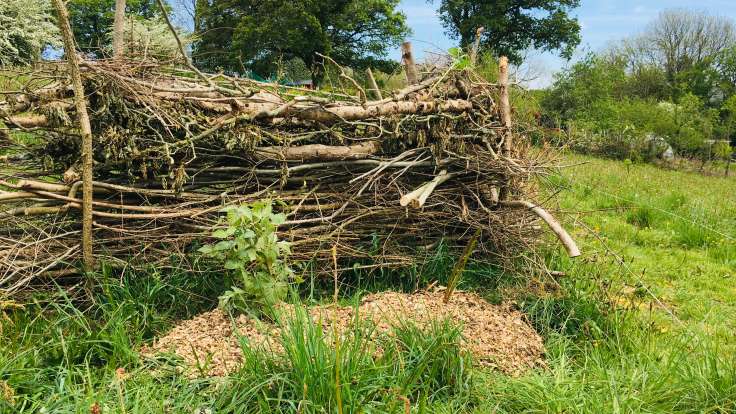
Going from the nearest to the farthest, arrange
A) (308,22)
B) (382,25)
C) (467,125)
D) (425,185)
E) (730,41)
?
(425,185), (467,125), (308,22), (382,25), (730,41)

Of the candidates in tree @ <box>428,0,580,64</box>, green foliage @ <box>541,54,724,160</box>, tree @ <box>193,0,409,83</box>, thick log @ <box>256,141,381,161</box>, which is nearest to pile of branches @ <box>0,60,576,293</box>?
thick log @ <box>256,141,381,161</box>

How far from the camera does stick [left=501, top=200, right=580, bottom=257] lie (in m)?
3.66

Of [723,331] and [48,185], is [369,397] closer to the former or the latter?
[48,185]

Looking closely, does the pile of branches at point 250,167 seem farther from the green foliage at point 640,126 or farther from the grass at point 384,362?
the green foliage at point 640,126

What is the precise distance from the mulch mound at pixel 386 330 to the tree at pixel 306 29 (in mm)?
22893

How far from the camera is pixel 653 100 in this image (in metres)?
25.0

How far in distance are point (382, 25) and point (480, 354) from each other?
105 feet

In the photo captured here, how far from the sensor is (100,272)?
11.4 feet

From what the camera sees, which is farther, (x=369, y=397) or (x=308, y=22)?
(x=308, y=22)

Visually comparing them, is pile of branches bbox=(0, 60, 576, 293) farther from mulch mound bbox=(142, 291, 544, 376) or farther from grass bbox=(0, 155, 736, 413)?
mulch mound bbox=(142, 291, 544, 376)

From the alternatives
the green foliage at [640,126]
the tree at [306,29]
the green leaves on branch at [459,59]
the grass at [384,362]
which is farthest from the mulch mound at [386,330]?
the tree at [306,29]

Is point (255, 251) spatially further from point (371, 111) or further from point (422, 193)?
point (371, 111)

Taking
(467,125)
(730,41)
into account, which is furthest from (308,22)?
(730,41)

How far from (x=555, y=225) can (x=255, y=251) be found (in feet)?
7.09
